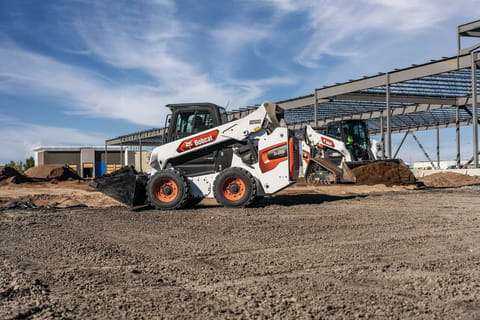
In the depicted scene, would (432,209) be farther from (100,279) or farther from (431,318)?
(100,279)

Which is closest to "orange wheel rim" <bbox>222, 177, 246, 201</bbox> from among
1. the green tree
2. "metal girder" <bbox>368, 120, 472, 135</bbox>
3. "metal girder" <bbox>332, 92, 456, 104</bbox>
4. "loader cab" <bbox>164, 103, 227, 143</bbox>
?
"loader cab" <bbox>164, 103, 227, 143</bbox>

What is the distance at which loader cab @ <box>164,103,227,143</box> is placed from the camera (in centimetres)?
959

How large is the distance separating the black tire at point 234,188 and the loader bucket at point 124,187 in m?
1.78

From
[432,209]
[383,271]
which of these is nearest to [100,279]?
[383,271]

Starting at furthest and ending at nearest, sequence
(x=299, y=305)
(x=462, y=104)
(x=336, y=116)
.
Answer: (x=336, y=116) < (x=462, y=104) < (x=299, y=305)

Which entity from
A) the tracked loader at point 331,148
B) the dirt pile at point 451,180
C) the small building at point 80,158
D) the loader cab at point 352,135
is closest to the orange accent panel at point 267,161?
the tracked loader at point 331,148

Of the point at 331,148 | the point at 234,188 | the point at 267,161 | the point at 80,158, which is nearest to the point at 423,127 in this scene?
the point at 331,148

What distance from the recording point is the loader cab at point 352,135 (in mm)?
17250

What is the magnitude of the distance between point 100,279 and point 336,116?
30.0 m

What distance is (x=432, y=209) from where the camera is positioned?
29.0 ft

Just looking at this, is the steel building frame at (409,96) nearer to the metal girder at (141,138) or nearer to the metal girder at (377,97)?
the metal girder at (377,97)

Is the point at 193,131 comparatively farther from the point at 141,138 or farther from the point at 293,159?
the point at 141,138

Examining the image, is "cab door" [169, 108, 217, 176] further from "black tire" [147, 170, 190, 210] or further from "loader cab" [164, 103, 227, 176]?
"black tire" [147, 170, 190, 210]

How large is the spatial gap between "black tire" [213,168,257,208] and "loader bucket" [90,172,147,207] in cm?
178
